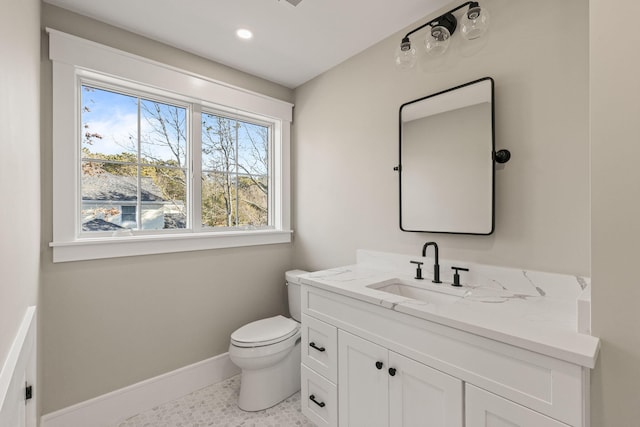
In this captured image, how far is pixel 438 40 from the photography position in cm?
154

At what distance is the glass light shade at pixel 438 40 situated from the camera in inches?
59.3

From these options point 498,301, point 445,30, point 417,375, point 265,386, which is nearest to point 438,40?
point 445,30

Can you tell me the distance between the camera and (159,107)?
2.07 m

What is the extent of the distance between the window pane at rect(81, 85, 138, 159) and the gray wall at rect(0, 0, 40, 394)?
21.0 inches

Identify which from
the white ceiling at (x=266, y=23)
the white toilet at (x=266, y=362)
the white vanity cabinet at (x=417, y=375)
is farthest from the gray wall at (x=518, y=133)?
the white toilet at (x=266, y=362)

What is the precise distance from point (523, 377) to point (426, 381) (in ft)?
1.11

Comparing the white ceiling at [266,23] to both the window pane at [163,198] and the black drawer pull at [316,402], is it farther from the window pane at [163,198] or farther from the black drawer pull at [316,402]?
the black drawer pull at [316,402]

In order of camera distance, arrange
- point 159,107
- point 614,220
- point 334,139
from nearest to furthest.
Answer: point 614,220, point 159,107, point 334,139

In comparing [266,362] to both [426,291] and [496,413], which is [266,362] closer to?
[426,291]

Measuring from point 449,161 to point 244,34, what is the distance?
4.90 ft

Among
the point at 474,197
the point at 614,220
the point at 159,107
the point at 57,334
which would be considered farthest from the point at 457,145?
the point at 57,334

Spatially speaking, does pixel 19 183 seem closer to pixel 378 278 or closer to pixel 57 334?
pixel 57 334

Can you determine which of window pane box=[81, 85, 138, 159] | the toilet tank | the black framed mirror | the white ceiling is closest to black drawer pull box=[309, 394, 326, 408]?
the toilet tank

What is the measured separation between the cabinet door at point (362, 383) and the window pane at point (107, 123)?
183cm
